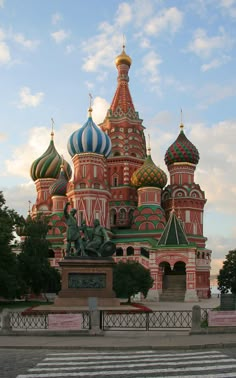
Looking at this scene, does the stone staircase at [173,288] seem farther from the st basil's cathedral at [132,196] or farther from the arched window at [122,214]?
the arched window at [122,214]

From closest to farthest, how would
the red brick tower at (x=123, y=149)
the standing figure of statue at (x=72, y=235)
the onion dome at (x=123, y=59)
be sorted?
the standing figure of statue at (x=72, y=235)
the red brick tower at (x=123, y=149)
the onion dome at (x=123, y=59)

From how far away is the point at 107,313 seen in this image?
22.8m

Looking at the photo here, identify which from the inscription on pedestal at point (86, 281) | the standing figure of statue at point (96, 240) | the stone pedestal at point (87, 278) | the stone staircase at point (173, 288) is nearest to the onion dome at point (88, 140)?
the stone staircase at point (173, 288)

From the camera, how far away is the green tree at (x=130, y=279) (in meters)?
37.9

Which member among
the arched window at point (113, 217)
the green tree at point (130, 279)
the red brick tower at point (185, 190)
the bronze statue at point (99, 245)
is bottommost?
the green tree at point (130, 279)

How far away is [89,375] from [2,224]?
2477 cm

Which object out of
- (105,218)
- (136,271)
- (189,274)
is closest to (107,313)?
(136,271)

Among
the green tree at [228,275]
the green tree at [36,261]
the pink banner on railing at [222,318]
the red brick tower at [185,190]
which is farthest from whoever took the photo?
the red brick tower at [185,190]

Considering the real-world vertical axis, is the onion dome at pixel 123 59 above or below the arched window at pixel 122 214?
above

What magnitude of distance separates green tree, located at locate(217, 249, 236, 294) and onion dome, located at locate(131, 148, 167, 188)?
14.2 meters

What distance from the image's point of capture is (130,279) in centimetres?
3847

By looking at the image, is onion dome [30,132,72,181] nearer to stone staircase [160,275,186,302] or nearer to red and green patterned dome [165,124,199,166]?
red and green patterned dome [165,124,199,166]

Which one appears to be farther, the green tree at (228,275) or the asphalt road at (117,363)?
the green tree at (228,275)

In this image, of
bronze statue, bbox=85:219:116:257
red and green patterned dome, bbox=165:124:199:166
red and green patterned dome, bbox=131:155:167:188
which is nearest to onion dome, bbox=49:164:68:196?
red and green patterned dome, bbox=131:155:167:188
